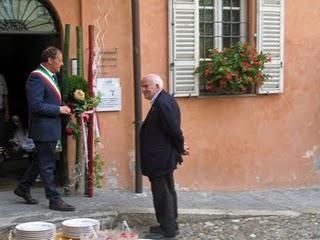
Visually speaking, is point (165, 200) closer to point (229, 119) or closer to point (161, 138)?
point (161, 138)

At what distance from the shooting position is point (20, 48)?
11.5 meters

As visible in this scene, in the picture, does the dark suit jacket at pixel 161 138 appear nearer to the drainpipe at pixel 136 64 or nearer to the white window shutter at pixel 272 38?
the drainpipe at pixel 136 64

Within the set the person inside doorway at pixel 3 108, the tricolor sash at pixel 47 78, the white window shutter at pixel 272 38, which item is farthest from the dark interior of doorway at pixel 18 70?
the white window shutter at pixel 272 38

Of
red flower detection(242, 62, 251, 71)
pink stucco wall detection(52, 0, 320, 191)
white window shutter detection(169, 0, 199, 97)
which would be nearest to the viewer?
pink stucco wall detection(52, 0, 320, 191)

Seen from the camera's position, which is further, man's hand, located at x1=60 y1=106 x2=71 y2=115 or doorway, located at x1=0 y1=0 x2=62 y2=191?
doorway, located at x1=0 y1=0 x2=62 y2=191

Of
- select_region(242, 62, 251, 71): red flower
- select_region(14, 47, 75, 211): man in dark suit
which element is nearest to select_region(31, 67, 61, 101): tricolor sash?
select_region(14, 47, 75, 211): man in dark suit

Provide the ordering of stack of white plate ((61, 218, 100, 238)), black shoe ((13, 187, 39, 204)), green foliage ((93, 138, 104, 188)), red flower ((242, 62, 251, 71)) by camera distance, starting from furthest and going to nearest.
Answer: red flower ((242, 62, 251, 71)) < green foliage ((93, 138, 104, 188)) < black shoe ((13, 187, 39, 204)) < stack of white plate ((61, 218, 100, 238))

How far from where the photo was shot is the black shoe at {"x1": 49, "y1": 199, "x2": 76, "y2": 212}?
6.41 m

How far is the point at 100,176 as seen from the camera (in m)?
7.25

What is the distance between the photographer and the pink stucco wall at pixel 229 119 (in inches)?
303

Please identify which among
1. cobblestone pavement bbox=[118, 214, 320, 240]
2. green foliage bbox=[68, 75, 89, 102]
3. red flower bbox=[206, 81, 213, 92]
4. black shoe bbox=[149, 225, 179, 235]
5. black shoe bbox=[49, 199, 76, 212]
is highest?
green foliage bbox=[68, 75, 89, 102]

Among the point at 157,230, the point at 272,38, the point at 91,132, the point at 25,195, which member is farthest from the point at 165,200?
the point at 272,38

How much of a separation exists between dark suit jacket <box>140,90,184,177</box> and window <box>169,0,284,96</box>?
202cm

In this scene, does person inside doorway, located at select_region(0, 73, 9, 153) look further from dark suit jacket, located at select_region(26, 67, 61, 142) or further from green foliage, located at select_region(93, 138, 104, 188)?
dark suit jacket, located at select_region(26, 67, 61, 142)
